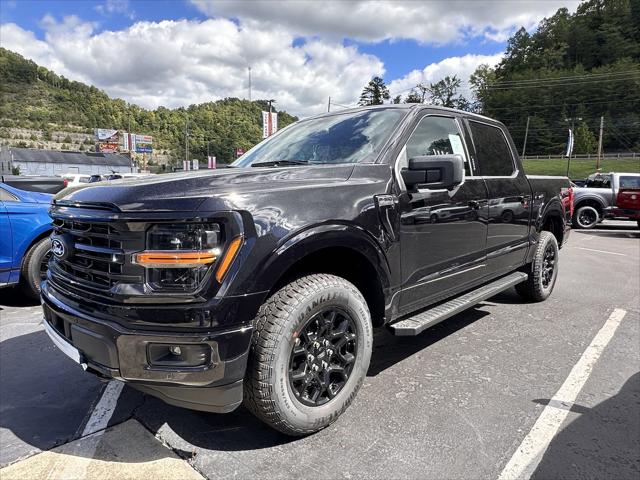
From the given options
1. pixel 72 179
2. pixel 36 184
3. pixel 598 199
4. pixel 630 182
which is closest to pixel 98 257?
pixel 36 184

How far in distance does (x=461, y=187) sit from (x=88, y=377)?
3141mm

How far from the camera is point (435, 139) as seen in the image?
348 cm

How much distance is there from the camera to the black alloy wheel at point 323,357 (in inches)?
94.3

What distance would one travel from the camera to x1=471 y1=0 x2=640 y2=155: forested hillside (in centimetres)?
9225

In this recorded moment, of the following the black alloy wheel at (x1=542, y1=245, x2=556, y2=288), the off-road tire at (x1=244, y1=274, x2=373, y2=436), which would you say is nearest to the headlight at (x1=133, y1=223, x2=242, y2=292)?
the off-road tire at (x1=244, y1=274, x2=373, y2=436)

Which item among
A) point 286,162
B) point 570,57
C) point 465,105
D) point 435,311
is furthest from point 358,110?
point 570,57

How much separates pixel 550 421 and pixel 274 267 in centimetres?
193

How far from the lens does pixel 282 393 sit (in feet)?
7.39

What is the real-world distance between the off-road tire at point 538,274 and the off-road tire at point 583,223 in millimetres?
11127

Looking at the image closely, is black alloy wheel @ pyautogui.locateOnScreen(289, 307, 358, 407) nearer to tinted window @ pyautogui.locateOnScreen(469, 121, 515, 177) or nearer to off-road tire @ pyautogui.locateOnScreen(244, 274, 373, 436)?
off-road tire @ pyautogui.locateOnScreen(244, 274, 373, 436)

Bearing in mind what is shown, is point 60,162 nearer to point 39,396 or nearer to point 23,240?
point 23,240

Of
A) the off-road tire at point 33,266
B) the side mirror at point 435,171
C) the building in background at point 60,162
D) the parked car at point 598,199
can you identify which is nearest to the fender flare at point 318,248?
the side mirror at point 435,171

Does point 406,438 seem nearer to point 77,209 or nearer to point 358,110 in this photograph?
point 77,209

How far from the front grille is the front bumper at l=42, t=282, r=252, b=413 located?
0.65 ft
